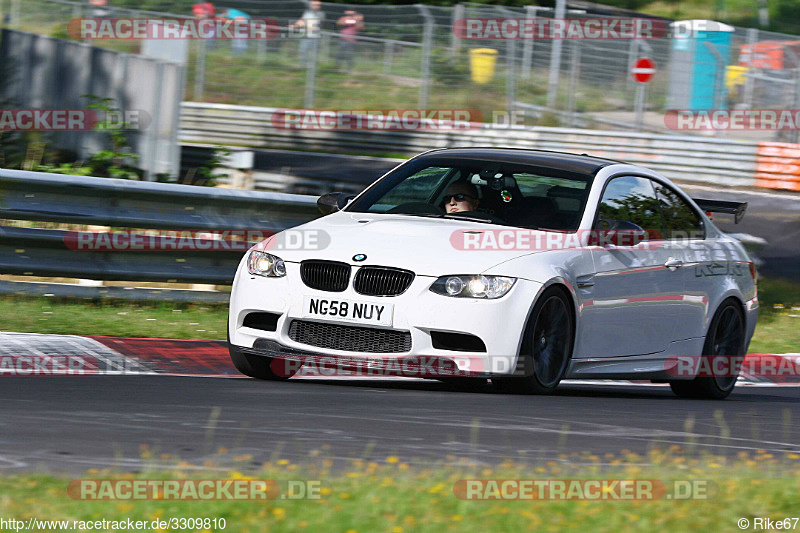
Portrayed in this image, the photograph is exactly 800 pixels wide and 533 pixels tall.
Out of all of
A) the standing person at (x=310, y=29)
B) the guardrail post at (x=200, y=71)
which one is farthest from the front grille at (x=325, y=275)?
the guardrail post at (x=200, y=71)

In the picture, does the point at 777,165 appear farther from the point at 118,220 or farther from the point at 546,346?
the point at 546,346

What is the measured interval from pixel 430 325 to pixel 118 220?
11.6 ft

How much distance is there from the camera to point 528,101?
2836cm

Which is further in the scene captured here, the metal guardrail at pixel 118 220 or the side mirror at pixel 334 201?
the metal guardrail at pixel 118 220

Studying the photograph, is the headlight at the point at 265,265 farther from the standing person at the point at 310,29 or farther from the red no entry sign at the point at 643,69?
the standing person at the point at 310,29

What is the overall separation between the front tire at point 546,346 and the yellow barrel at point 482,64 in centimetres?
2055

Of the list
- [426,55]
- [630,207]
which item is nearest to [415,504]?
[630,207]

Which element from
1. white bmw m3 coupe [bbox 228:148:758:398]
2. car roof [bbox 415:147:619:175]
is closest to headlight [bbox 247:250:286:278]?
white bmw m3 coupe [bbox 228:148:758:398]

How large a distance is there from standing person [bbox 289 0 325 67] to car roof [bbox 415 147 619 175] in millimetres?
19948

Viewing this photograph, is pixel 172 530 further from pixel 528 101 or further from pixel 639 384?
pixel 528 101

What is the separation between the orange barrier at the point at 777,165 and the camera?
25891 millimetres

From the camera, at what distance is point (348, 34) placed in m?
28.5

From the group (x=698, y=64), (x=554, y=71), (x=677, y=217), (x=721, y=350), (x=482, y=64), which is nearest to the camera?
(x=677, y=217)

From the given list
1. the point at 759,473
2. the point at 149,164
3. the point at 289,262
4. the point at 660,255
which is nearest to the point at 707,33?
the point at 149,164
